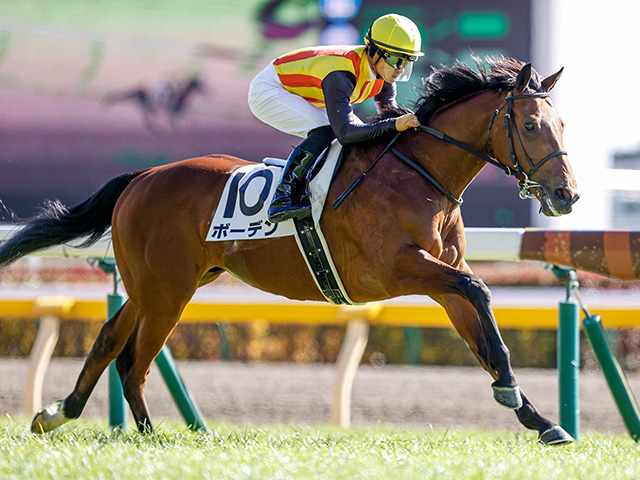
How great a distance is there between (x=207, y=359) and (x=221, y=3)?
541 cm

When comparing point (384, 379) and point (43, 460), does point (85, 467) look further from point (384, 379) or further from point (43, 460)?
point (384, 379)

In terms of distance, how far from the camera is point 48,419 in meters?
4.43

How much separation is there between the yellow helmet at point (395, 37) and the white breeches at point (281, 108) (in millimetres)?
460

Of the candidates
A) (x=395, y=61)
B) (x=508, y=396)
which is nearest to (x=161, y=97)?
(x=395, y=61)

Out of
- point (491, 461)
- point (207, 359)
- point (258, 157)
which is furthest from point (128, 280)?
point (258, 157)

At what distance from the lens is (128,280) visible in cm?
471

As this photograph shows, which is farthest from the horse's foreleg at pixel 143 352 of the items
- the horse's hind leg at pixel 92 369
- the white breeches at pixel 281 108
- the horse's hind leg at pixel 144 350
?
the white breeches at pixel 281 108

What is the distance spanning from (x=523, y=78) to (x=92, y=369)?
8.66 ft

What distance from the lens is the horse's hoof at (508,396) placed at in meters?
3.49

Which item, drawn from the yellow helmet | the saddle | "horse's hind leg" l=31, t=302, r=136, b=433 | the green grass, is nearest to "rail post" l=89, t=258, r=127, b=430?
"horse's hind leg" l=31, t=302, r=136, b=433

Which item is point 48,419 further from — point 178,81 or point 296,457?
point 178,81

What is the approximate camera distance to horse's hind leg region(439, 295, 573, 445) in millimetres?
3545

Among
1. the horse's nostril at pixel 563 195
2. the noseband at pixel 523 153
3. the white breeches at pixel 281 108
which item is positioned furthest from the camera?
the white breeches at pixel 281 108

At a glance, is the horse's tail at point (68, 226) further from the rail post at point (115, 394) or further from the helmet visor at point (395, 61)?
the helmet visor at point (395, 61)
